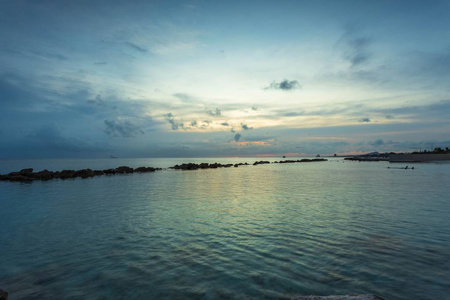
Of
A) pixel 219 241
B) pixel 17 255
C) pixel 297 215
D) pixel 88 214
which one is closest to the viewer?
pixel 17 255

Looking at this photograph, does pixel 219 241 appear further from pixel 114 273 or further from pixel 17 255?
pixel 17 255

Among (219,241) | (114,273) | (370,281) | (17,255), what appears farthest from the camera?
(219,241)

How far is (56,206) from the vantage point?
21828 mm

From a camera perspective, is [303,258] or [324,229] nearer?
[303,258]

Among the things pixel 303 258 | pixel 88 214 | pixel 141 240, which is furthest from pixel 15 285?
pixel 88 214

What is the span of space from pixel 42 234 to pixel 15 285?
21.8 feet

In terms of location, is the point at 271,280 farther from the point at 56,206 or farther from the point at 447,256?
the point at 56,206

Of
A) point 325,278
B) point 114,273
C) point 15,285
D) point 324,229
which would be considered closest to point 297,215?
point 324,229

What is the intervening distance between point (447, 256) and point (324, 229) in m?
4.89

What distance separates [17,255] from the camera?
10594 millimetres

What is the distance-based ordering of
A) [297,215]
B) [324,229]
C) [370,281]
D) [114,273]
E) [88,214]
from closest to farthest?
[370,281] < [114,273] < [324,229] < [297,215] < [88,214]

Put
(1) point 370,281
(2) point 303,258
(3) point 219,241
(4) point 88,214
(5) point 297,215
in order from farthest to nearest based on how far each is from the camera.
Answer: (4) point 88,214, (5) point 297,215, (3) point 219,241, (2) point 303,258, (1) point 370,281

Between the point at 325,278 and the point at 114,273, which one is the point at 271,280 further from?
the point at 114,273

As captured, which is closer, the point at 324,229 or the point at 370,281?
the point at 370,281
